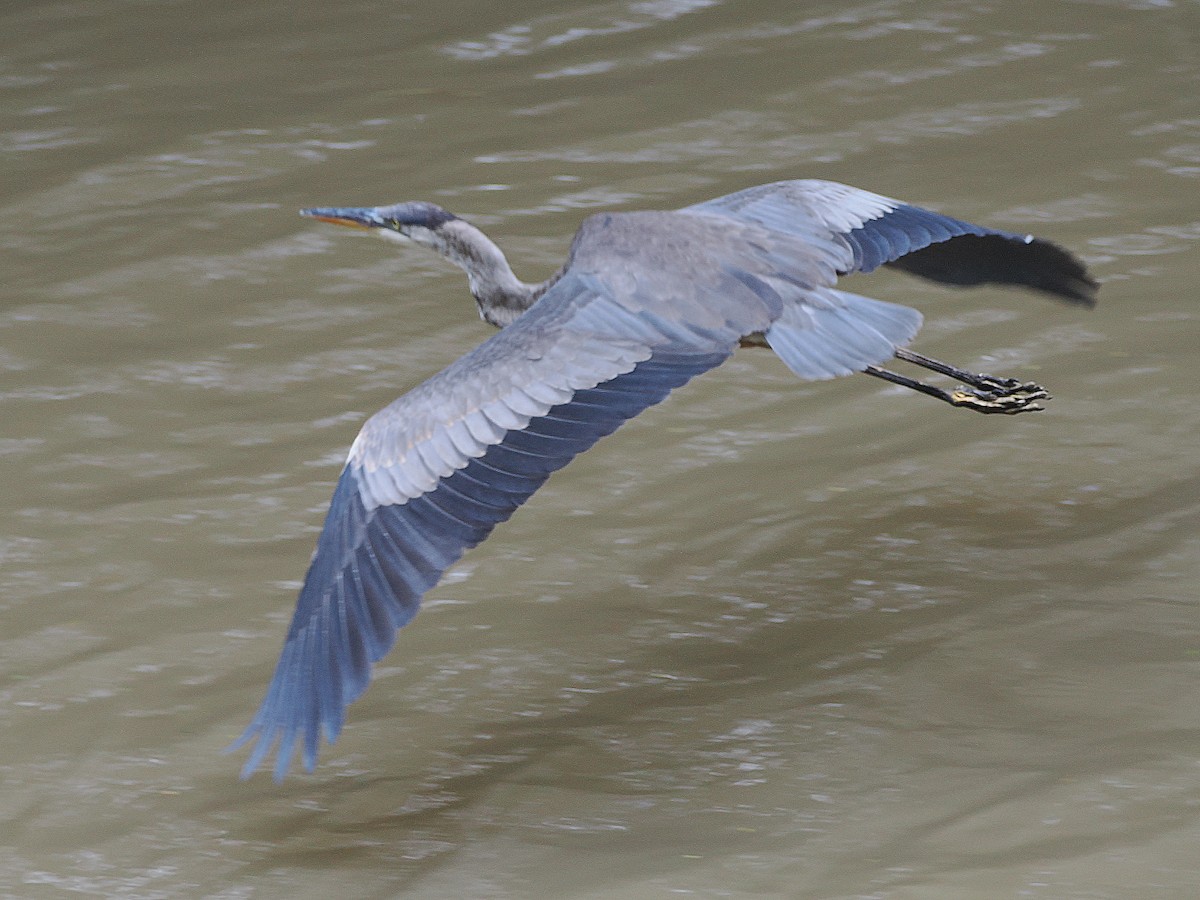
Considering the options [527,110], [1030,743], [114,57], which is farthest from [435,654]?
[114,57]

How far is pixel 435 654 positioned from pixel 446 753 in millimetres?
511

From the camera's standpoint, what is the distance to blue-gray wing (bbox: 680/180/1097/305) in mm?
Answer: 5324

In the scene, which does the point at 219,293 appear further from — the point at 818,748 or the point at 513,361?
the point at 818,748

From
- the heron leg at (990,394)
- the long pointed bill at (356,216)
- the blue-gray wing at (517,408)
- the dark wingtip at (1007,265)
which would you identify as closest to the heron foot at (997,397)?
the heron leg at (990,394)

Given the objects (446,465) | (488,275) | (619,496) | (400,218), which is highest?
(400,218)

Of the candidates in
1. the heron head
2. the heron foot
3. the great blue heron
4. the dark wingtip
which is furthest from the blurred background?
the heron head

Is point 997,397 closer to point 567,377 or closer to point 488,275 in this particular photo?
point 488,275

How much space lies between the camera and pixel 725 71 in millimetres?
8945

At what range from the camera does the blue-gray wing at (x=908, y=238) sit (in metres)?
5.32

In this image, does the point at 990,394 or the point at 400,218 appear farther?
the point at 400,218

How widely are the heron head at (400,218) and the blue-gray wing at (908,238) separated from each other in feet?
2.71

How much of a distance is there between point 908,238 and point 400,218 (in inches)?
63.6

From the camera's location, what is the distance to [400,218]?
5691 millimetres

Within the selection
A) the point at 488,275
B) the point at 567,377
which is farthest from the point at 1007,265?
the point at 567,377
